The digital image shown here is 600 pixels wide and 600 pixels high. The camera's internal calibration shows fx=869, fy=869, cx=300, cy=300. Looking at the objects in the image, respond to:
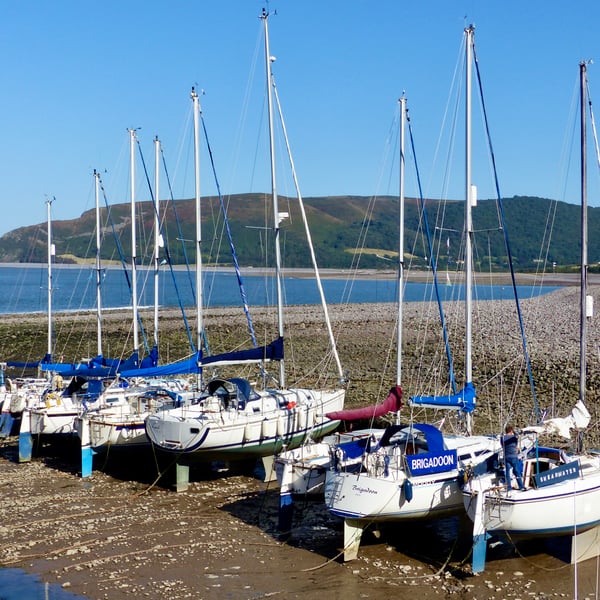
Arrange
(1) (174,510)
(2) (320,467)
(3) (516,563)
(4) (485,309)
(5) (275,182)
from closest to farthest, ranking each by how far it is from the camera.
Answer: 1. (3) (516,563)
2. (2) (320,467)
3. (1) (174,510)
4. (5) (275,182)
5. (4) (485,309)

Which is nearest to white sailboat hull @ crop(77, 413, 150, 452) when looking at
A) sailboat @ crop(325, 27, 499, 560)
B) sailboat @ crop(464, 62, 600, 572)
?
sailboat @ crop(325, 27, 499, 560)

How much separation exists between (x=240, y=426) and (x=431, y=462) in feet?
21.7

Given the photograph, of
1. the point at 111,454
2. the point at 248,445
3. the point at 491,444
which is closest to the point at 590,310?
the point at 491,444

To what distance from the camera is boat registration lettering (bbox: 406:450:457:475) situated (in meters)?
16.1

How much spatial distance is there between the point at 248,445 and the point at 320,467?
4196 mm

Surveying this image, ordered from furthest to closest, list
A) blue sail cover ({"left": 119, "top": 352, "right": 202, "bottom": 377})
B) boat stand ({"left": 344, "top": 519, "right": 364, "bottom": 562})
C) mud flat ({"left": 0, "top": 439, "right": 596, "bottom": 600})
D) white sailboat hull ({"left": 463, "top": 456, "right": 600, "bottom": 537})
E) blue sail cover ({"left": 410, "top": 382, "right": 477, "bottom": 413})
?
blue sail cover ({"left": 119, "top": 352, "right": 202, "bottom": 377})
blue sail cover ({"left": 410, "top": 382, "right": 477, "bottom": 413})
boat stand ({"left": 344, "top": 519, "right": 364, "bottom": 562})
white sailboat hull ({"left": 463, "top": 456, "right": 600, "bottom": 537})
mud flat ({"left": 0, "top": 439, "right": 596, "bottom": 600})

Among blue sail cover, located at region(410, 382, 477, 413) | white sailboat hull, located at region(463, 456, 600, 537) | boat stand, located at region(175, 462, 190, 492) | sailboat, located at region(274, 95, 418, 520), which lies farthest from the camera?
boat stand, located at region(175, 462, 190, 492)

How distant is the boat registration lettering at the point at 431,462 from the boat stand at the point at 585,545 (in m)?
2.54

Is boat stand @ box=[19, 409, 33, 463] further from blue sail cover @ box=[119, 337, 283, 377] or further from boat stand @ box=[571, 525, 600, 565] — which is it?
boat stand @ box=[571, 525, 600, 565]

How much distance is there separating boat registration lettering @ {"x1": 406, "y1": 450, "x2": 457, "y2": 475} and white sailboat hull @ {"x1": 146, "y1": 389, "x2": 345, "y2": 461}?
256 inches

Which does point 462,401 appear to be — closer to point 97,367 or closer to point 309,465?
point 309,465

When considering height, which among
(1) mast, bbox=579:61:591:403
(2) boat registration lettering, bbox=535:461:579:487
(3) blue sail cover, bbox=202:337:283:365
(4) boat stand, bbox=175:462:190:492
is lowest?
(4) boat stand, bbox=175:462:190:492

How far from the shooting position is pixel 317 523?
18.4 metres

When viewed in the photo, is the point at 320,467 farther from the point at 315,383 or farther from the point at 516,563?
the point at 315,383
